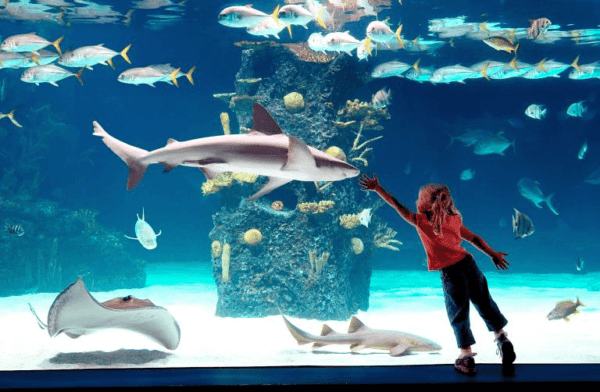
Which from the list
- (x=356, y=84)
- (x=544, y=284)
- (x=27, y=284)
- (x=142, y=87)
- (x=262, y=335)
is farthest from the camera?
(x=142, y=87)

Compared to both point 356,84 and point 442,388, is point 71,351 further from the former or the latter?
point 356,84

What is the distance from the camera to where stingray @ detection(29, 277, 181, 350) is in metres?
3.77

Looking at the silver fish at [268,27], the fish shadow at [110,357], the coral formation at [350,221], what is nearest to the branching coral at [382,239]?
the coral formation at [350,221]

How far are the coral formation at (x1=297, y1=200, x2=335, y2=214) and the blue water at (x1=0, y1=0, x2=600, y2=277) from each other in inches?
301

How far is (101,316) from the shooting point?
4.00 meters

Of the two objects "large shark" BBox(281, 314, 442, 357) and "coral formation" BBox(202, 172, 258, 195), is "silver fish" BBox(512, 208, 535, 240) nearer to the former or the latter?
"large shark" BBox(281, 314, 442, 357)

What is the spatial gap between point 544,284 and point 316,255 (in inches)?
370

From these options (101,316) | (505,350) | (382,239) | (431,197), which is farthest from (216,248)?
(505,350)

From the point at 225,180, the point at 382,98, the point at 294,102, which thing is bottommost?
the point at 225,180

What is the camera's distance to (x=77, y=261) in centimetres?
1473

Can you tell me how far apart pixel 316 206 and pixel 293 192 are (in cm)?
80

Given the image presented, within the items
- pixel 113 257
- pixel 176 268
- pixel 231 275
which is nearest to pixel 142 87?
pixel 176 268

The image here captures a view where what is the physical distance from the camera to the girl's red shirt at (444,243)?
335cm

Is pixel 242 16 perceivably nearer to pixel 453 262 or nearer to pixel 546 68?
pixel 453 262
